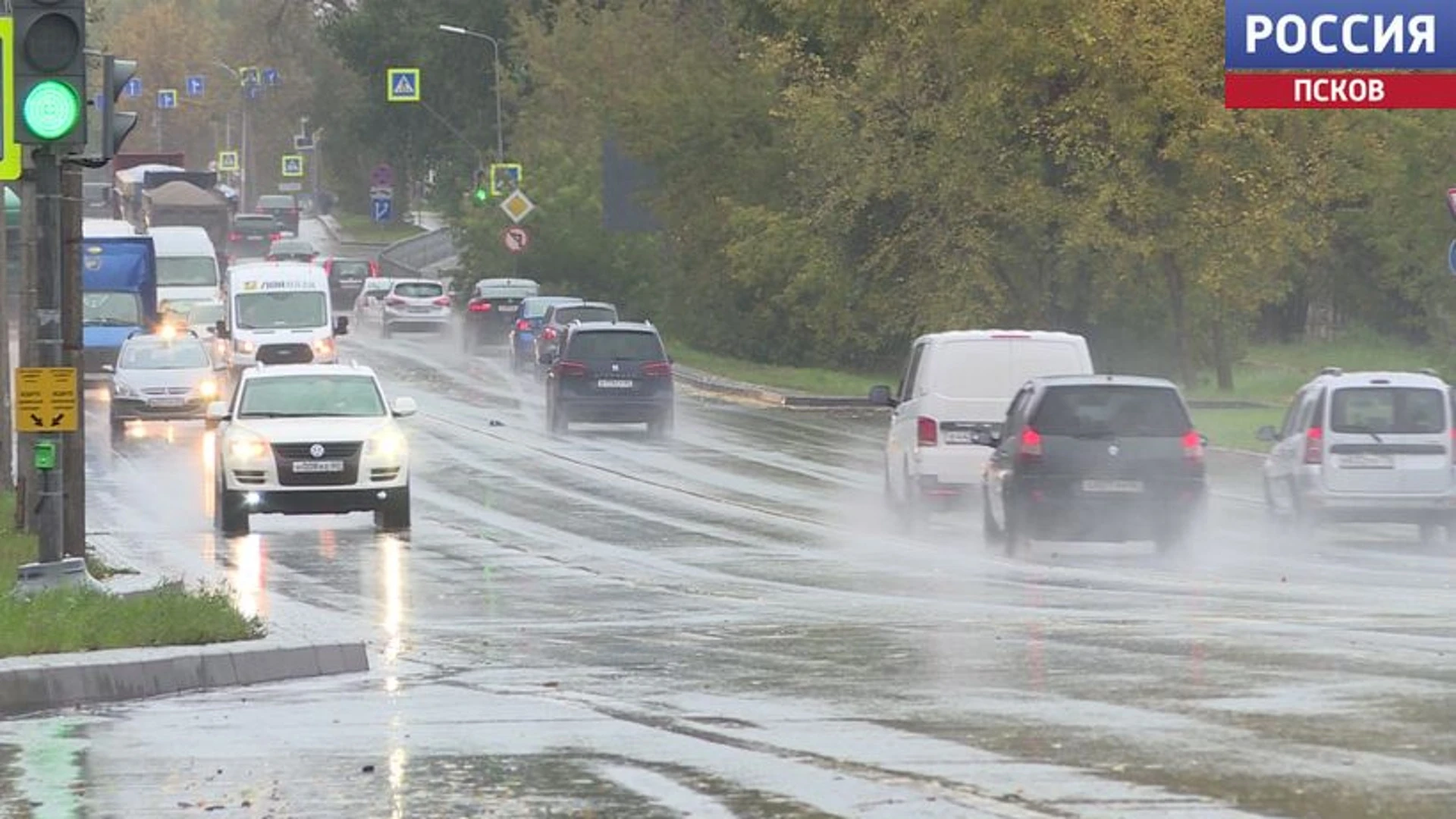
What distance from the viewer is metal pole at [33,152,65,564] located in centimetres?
1838

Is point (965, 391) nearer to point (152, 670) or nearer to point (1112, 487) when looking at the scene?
point (1112, 487)

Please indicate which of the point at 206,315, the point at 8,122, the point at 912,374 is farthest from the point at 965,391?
the point at 206,315

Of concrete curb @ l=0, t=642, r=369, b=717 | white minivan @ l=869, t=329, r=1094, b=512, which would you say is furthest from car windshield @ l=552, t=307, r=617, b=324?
concrete curb @ l=0, t=642, r=369, b=717

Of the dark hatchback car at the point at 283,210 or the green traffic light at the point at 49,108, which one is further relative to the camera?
the dark hatchback car at the point at 283,210

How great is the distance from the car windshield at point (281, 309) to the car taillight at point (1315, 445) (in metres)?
31.1

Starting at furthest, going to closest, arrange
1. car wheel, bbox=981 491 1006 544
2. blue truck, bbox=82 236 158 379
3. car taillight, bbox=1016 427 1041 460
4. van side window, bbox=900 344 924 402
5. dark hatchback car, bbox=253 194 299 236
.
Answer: dark hatchback car, bbox=253 194 299 236 → blue truck, bbox=82 236 158 379 → van side window, bbox=900 344 924 402 → car wheel, bbox=981 491 1006 544 → car taillight, bbox=1016 427 1041 460

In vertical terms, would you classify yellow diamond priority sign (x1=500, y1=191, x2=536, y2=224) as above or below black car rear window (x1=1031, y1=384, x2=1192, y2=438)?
above

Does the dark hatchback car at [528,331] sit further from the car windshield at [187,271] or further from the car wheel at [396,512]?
the car wheel at [396,512]

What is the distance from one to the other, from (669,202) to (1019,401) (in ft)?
152

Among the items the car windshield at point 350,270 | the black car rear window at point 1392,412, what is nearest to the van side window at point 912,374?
the black car rear window at point 1392,412

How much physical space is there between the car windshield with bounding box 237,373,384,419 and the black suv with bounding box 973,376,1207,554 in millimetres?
7656

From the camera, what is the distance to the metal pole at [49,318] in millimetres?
18375

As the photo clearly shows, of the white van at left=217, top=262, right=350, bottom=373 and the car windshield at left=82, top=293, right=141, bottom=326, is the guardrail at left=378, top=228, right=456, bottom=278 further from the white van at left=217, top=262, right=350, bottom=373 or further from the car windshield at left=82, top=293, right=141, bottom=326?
the white van at left=217, top=262, right=350, bottom=373

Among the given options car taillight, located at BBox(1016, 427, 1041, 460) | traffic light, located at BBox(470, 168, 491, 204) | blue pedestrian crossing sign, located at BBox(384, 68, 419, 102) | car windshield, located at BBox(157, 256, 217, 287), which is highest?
blue pedestrian crossing sign, located at BBox(384, 68, 419, 102)
